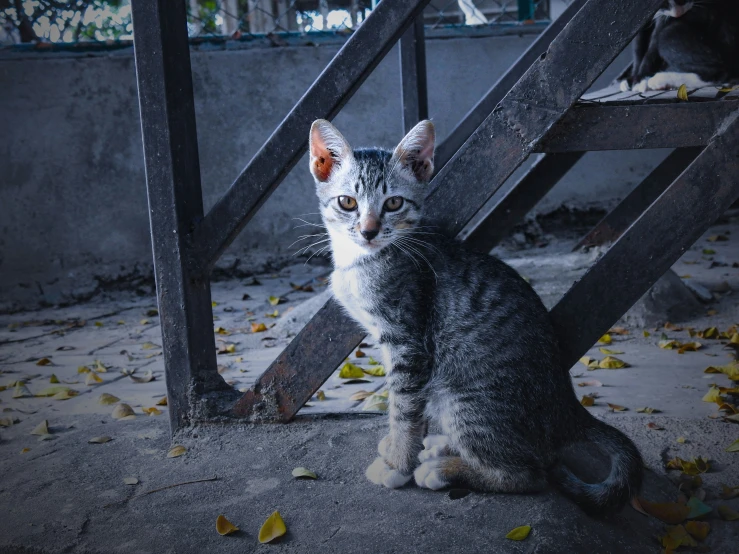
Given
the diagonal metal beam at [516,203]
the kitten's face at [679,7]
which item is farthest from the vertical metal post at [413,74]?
the kitten's face at [679,7]

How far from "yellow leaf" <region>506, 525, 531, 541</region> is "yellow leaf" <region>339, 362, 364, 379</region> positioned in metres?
2.27

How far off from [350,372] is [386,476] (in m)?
1.83

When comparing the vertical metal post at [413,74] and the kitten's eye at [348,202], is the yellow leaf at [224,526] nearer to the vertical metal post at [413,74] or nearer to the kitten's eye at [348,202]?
the kitten's eye at [348,202]

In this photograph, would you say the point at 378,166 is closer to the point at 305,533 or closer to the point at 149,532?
the point at 305,533

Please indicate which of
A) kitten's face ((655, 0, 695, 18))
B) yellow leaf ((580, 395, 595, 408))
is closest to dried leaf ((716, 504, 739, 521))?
yellow leaf ((580, 395, 595, 408))

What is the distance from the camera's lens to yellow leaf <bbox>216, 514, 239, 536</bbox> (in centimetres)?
244

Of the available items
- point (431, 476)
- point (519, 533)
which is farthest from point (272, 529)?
point (519, 533)

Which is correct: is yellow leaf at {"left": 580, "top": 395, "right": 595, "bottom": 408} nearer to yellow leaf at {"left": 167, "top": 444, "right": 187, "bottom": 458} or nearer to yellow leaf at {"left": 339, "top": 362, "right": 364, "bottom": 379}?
yellow leaf at {"left": 339, "top": 362, "right": 364, "bottom": 379}

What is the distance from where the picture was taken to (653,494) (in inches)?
109

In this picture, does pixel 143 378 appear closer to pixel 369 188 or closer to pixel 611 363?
pixel 369 188

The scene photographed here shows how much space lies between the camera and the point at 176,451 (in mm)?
3094

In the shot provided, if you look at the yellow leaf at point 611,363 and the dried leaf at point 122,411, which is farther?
the yellow leaf at point 611,363

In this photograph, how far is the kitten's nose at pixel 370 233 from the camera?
2742mm

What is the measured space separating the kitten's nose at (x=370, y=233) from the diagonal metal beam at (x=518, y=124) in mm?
261
